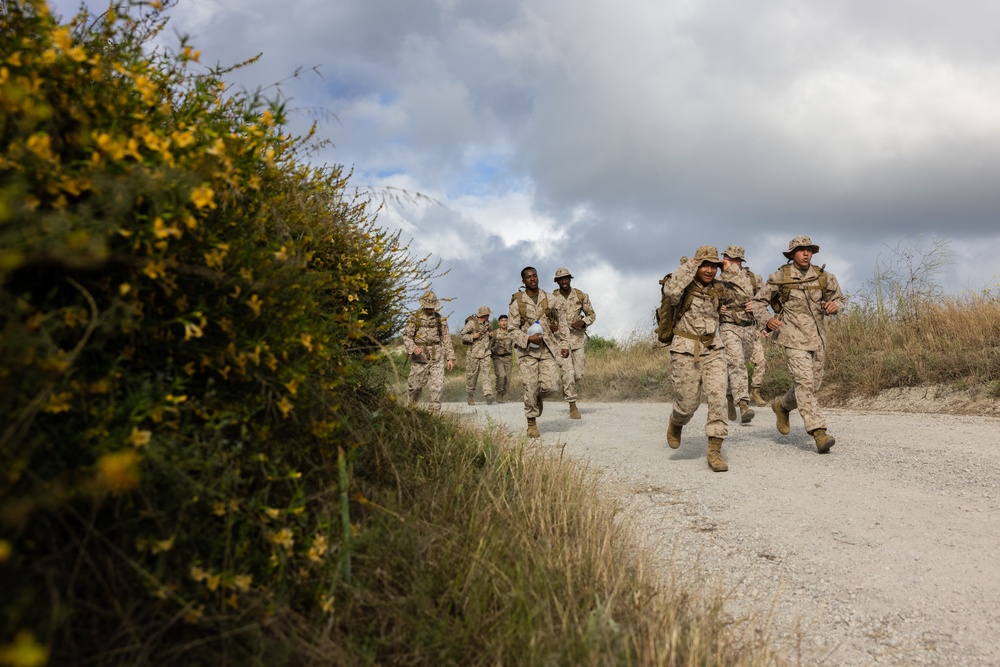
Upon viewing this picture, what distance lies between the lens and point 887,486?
614 cm

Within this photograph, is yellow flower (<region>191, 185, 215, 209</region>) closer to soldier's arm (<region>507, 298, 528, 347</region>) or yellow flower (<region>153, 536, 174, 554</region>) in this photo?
yellow flower (<region>153, 536, 174, 554</region>)

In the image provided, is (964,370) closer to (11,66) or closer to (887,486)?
(887,486)

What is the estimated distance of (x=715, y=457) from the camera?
7.27 metres

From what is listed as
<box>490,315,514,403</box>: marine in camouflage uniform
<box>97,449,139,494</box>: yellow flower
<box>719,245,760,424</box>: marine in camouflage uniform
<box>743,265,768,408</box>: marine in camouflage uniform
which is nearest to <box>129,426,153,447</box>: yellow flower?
<box>97,449,139,494</box>: yellow flower

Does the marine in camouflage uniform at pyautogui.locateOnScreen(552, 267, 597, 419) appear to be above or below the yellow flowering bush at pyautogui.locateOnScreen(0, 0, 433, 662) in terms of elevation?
above

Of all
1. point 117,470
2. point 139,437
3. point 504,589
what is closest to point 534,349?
point 504,589

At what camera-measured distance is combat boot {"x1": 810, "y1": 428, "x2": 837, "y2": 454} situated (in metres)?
7.65

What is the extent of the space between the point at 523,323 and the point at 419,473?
7.08 meters

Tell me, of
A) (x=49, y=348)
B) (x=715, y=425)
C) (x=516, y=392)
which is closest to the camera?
(x=49, y=348)

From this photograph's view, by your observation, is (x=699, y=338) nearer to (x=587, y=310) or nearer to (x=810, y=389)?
(x=810, y=389)

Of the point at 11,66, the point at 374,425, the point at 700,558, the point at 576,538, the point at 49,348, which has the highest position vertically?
the point at 11,66

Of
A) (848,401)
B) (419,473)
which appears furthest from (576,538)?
(848,401)

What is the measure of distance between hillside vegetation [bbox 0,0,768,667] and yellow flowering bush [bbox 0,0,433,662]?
0.01 metres

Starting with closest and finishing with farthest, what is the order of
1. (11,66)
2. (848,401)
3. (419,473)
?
(11,66), (419,473), (848,401)
